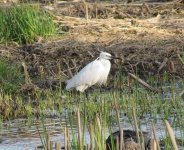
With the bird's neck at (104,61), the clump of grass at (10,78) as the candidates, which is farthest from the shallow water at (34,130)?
the bird's neck at (104,61)

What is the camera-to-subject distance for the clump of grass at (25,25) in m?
15.6

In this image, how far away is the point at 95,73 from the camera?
1328 centimetres

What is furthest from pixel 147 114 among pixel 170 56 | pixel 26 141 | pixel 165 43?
pixel 165 43

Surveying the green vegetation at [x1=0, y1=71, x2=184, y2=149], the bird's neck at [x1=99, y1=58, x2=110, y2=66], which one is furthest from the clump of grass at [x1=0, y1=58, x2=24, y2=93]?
the bird's neck at [x1=99, y1=58, x2=110, y2=66]

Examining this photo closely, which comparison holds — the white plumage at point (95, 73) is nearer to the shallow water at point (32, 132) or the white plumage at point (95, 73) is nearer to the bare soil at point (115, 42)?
the bare soil at point (115, 42)

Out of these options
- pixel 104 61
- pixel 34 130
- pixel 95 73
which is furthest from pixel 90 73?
pixel 34 130

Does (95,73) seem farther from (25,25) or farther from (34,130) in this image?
(34,130)

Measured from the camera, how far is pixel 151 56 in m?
14.0

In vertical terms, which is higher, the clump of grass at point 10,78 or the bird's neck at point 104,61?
the bird's neck at point 104,61

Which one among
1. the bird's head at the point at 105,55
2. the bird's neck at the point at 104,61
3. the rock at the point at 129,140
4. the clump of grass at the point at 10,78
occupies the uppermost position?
the rock at the point at 129,140

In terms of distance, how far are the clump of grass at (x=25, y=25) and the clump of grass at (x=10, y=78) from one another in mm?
Result: 2042

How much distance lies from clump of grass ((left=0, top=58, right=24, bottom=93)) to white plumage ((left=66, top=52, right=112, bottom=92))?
2.88ft

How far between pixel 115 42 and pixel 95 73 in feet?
6.56

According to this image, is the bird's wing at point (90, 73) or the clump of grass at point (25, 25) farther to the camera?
the clump of grass at point (25, 25)
